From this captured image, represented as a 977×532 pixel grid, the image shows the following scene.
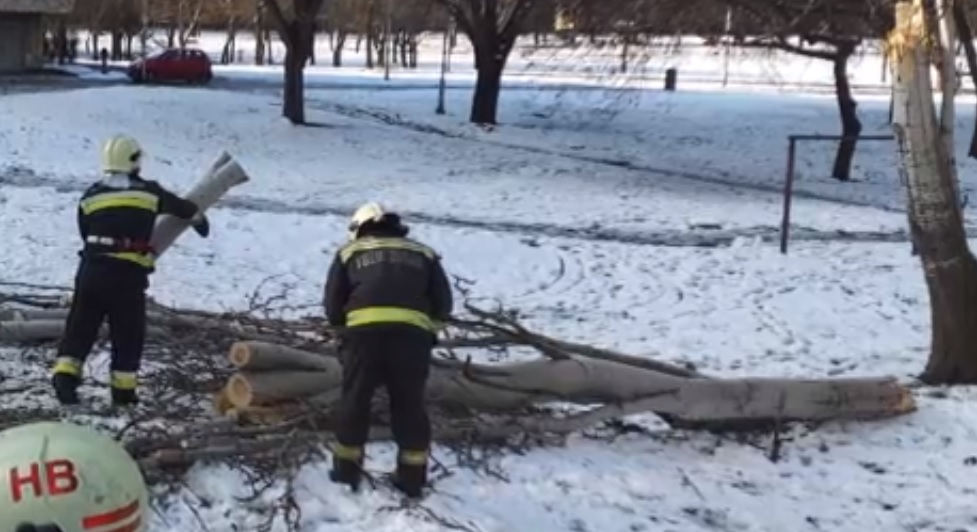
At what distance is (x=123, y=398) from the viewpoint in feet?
27.0

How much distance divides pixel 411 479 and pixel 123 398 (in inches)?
79.0

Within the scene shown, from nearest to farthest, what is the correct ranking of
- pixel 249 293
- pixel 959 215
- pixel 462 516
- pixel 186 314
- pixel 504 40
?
pixel 462 516 → pixel 186 314 → pixel 959 215 → pixel 249 293 → pixel 504 40

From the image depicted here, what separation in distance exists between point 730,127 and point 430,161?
12514 mm

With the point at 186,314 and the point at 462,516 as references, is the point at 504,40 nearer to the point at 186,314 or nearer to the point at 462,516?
the point at 186,314

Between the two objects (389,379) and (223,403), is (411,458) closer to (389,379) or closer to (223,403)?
(389,379)

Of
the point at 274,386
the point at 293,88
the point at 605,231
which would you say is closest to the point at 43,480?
the point at 274,386

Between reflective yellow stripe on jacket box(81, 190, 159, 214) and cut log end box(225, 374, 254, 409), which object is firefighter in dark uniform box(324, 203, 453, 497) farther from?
reflective yellow stripe on jacket box(81, 190, 159, 214)

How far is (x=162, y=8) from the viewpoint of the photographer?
75125 mm

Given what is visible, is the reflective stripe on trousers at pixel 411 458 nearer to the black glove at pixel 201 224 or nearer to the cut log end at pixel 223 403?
the cut log end at pixel 223 403

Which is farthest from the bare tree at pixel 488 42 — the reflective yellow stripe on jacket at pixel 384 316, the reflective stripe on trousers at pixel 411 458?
the reflective stripe on trousers at pixel 411 458

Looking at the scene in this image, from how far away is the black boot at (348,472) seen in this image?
7.04 m

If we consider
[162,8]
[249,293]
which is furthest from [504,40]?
[162,8]

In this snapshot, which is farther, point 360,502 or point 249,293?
point 249,293

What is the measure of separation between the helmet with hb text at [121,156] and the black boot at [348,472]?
2.43 meters
